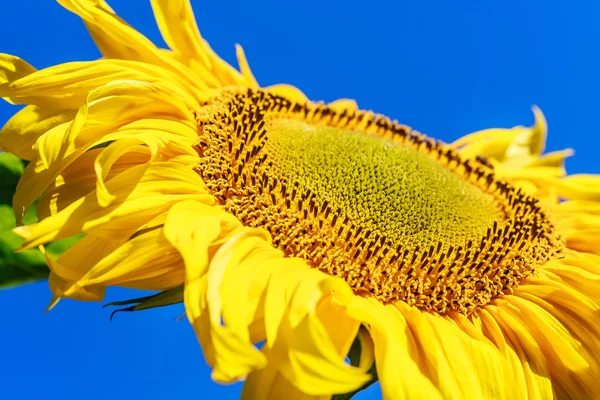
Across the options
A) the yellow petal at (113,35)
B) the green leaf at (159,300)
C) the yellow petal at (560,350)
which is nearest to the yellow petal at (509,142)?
the yellow petal at (560,350)

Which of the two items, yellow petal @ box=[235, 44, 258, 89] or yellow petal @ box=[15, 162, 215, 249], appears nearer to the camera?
yellow petal @ box=[15, 162, 215, 249]

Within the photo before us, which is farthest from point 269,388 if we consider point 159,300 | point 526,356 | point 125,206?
point 526,356

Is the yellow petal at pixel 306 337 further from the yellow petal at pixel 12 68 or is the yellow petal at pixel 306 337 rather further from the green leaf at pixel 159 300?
the yellow petal at pixel 12 68

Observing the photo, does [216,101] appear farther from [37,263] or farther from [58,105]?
[37,263]

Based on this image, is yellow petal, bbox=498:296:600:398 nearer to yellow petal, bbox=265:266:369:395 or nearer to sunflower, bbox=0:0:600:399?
sunflower, bbox=0:0:600:399

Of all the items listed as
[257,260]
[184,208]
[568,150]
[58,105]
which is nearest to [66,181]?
[58,105]

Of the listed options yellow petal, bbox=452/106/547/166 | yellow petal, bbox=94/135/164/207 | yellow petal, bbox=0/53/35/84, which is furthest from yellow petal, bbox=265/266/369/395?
yellow petal, bbox=452/106/547/166
